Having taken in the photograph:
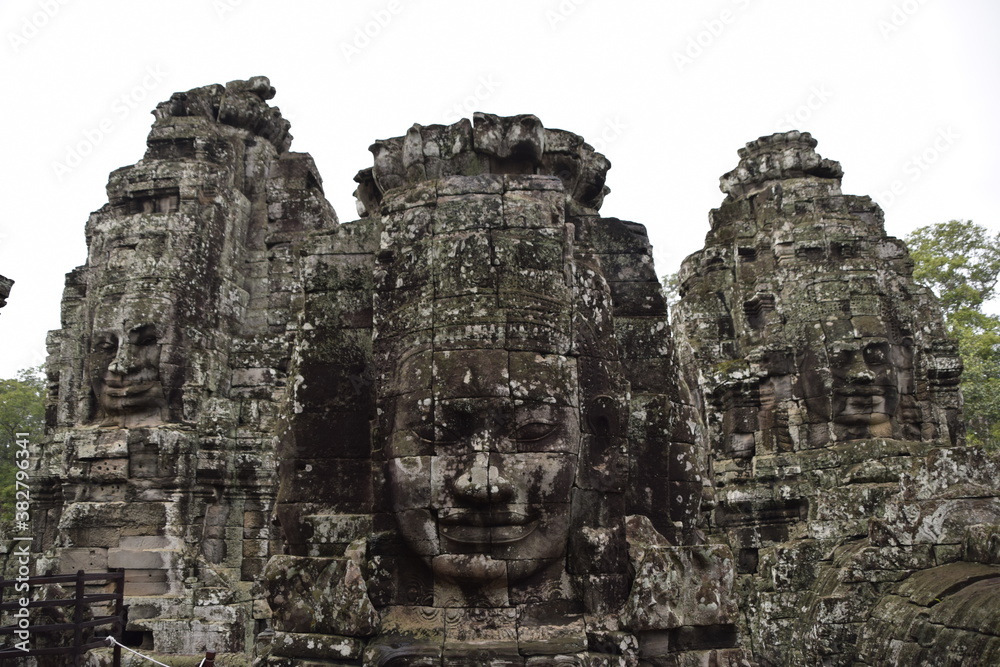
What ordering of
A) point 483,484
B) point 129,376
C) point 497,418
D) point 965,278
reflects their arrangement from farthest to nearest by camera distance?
1. point 965,278
2. point 129,376
3. point 497,418
4. point 483,484

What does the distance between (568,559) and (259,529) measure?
7.22 m

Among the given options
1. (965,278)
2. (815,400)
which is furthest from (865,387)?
(965,278)

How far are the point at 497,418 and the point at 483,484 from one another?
1.34 feet

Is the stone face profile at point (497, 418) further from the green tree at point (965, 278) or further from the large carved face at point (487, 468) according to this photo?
the green tree at point (965, 278)

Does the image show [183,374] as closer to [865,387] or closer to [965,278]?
[865,387]

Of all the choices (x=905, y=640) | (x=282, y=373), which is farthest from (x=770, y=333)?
(x=282, y=373)

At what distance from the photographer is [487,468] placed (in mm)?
4730

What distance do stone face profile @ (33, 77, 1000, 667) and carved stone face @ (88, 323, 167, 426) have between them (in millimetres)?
39

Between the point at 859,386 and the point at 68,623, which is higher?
the point at 859,386

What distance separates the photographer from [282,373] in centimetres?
1170

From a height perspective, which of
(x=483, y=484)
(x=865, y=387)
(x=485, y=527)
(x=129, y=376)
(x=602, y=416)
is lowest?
(x=485, y=527)

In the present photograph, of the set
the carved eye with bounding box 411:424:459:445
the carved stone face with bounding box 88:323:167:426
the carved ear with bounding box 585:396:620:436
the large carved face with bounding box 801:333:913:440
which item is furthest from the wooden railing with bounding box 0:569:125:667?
the large carved face with bounding box 801:333:913:440

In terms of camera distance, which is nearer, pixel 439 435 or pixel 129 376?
pixel 439 435

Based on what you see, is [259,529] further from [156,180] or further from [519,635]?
[519,635]
